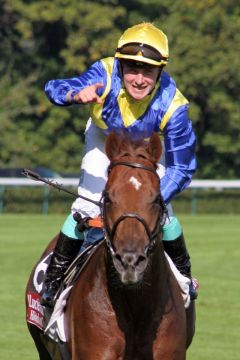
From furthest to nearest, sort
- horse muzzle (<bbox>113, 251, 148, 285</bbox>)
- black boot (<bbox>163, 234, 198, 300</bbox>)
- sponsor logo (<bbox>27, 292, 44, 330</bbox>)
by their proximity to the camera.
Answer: sponsor logo (<bbox>27, 292, 44, 330</bbox>), black boot (<bbox>163, 234, 198, 300</bbox>), horse muzzle (<bbox>113, 251, 148, 285</bbox>)

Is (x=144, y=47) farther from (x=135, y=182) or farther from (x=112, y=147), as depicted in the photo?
(x=135, y=182)

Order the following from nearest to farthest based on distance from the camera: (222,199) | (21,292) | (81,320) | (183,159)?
(81,320) → (183,159) → (21,292) → (222,199)

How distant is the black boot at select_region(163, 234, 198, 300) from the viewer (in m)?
6.11

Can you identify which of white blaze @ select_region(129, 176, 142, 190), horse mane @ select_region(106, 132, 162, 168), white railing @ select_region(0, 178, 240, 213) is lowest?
white railing @ select_region(0, 178, 240, 213)

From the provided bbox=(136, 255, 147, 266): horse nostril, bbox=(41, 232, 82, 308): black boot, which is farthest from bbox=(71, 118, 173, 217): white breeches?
bbox=(136, 255, 147, 266): horse nostril

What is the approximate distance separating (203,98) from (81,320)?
33.3 metres

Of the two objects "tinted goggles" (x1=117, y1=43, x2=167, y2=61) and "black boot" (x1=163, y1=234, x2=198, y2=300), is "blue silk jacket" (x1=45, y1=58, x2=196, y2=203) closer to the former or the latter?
"tinted goggles" (x1=117, y1=43, x2=167, y2=61)

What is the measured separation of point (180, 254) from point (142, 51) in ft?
4.01

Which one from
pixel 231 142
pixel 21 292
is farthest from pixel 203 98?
pixel 21 292

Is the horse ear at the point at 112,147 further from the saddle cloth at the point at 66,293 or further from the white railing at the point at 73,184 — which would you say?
the white railing at the point at 73,184

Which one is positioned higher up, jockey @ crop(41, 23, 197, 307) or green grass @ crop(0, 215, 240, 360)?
jockey @ crop(41, 23, 197, 307)

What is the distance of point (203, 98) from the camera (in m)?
38.4

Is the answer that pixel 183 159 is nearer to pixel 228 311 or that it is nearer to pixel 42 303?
pixel 42 303

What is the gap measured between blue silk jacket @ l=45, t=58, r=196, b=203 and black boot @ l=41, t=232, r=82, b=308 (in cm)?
72
